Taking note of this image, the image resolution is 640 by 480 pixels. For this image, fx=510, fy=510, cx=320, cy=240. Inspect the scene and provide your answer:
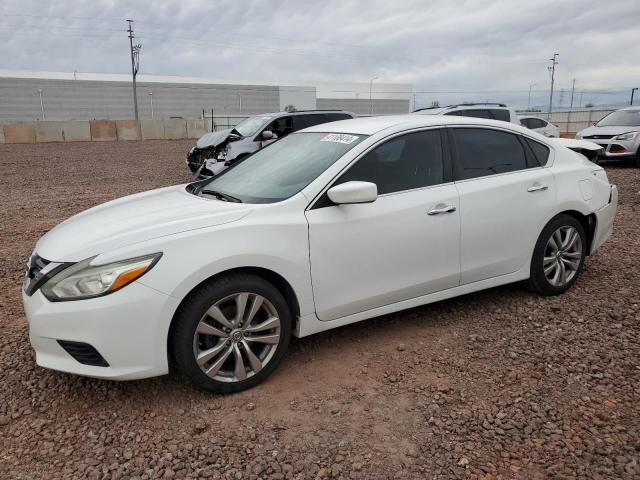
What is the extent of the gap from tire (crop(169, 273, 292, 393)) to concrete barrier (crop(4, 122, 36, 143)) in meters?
34.2

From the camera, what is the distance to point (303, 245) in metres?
3.15

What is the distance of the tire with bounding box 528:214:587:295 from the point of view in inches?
168

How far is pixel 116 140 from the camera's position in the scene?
34688 millimetres

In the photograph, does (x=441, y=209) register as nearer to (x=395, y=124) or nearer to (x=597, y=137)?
(x=395, y=124)

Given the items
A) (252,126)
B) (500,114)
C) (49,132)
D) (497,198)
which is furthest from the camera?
(49,132)

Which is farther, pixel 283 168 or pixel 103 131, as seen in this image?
pixel 103 131

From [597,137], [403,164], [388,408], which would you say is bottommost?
[388,408]

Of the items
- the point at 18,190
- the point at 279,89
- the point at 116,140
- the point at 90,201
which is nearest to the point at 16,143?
the point at 116,140

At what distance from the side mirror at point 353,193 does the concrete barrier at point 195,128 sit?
3658 cm

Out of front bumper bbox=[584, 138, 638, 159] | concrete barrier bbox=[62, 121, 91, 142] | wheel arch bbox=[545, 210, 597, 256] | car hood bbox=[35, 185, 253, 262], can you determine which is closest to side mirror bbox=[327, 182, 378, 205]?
car hood bbox=[35, 185, 253, 262]

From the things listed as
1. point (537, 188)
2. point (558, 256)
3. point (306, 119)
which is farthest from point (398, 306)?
point (306, 119)

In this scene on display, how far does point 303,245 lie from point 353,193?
45 centimetres

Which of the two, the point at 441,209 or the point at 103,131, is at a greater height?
the point at 441,209

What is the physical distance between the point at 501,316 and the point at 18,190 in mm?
11183
